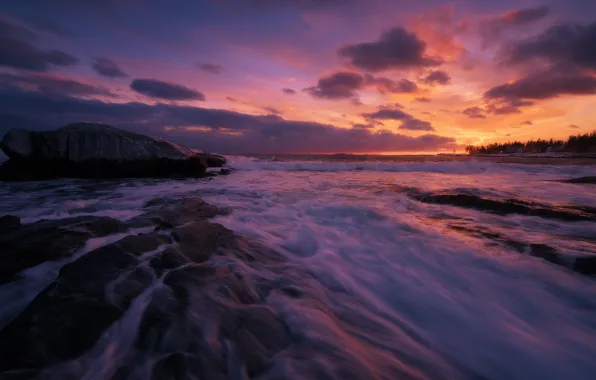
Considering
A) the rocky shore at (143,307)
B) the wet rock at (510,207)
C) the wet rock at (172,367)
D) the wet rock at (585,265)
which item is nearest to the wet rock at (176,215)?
the rocky shore at (143,307)

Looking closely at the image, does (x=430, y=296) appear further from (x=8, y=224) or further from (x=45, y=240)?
(x=8, y=224)

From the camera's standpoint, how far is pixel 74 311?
55.1 inches

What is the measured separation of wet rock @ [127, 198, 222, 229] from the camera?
3.03m

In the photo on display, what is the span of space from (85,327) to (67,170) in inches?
363

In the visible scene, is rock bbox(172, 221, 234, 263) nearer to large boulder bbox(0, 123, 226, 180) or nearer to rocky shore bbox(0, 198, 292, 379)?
rocky shore bbox(0, 198, 292, 379)

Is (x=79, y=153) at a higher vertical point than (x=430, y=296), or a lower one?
higher

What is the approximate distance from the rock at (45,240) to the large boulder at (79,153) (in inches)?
252

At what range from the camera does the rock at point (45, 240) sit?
1.95 metres

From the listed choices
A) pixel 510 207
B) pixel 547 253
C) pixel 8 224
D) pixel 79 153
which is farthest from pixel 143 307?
pixel 79 153

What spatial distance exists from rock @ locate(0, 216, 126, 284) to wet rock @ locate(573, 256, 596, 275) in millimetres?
4336

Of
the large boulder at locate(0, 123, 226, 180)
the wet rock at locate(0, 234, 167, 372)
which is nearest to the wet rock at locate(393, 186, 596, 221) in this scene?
the wet rock at locate(0, 234, 167, 372)

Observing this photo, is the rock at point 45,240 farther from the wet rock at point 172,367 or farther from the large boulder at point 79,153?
the large boulder at point 79,153

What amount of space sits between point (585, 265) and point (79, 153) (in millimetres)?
10960

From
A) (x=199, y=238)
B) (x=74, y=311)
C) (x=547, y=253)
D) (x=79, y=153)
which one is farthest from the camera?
(x=79, y=153)
